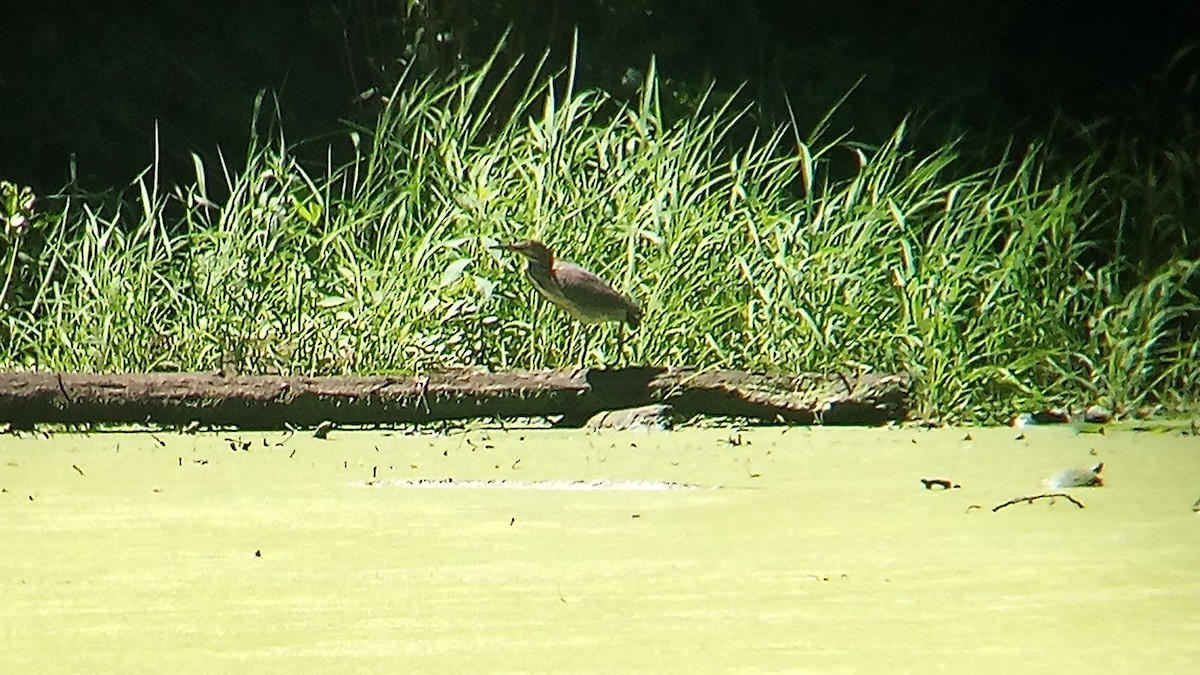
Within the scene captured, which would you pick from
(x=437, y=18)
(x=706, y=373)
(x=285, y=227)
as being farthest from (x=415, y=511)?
(x=437, y=18)

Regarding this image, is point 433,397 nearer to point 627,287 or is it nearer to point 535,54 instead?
point 627,287

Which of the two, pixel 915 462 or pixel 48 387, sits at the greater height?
pixel 915 462

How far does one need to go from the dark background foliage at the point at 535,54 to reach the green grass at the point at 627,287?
49.0 inches

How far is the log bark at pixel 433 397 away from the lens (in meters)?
3.60

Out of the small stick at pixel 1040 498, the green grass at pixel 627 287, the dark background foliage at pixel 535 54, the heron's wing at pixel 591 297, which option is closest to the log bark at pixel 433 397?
the heron's wing at pixel 591 297

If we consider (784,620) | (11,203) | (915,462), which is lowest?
(11,203)

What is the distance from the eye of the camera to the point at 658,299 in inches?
167

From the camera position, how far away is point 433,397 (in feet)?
11.9

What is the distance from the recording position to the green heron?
3.84 metres

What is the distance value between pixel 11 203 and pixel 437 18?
178cm

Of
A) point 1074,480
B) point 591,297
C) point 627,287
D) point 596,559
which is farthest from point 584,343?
point 596,559

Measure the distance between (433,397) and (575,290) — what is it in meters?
0.43

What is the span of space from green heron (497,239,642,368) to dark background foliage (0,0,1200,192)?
2075 millimetres

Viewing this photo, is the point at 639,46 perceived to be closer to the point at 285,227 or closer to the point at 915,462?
the point at 285,227
